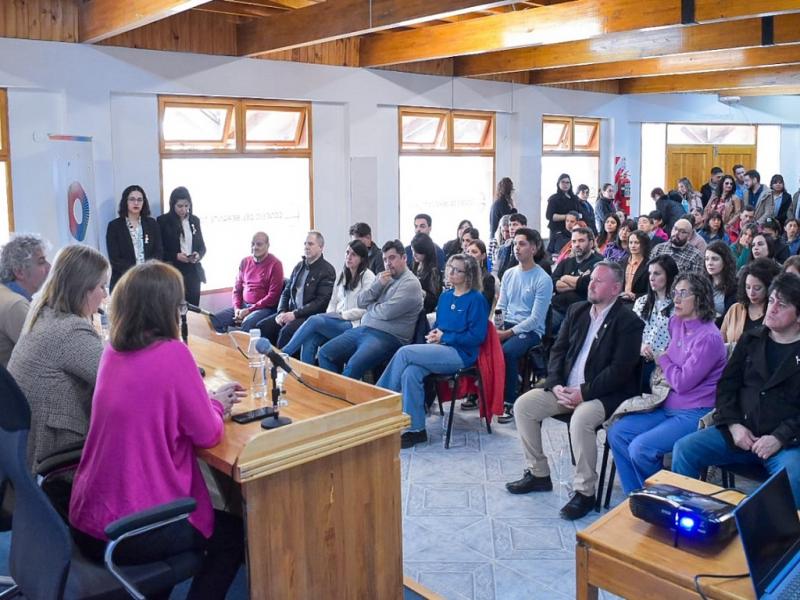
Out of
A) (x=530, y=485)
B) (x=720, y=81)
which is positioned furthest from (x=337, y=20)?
(x=720, y=81)

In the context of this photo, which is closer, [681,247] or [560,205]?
[681,247]

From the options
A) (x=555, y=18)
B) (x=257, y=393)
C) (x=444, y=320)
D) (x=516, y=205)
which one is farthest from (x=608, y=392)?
(x=516, y=205)

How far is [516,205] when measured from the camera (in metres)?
10.5

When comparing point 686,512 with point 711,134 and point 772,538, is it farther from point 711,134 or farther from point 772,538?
point 711,134

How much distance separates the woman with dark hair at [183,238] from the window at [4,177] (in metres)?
1.18

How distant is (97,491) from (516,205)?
28.9 ft

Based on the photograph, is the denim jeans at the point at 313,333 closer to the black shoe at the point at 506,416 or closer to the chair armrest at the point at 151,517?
the black shoe at the point at 506,416

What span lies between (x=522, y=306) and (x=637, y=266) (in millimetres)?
1080

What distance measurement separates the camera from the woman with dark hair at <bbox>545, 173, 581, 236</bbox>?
361 inches

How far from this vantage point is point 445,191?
9.88 metres

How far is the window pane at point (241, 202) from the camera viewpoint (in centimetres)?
748

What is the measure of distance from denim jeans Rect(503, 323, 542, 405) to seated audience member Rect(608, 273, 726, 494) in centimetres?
138

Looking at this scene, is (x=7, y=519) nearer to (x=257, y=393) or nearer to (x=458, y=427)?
(x=257, y=393)

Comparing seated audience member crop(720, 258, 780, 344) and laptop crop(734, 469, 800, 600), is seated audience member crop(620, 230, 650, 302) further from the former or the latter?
laptop crop(734, 469, 800, 600)
